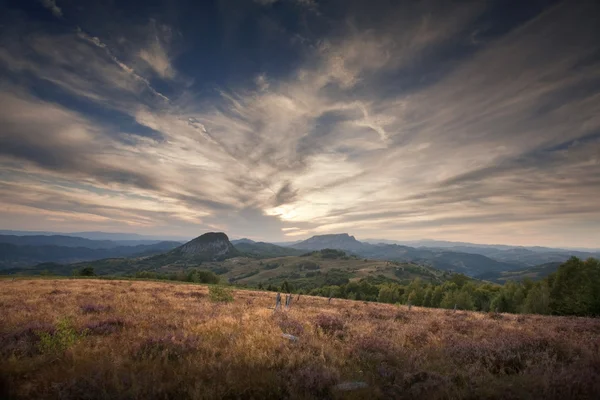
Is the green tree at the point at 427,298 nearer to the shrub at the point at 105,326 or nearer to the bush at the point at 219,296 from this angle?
the bush at the point at 219,296

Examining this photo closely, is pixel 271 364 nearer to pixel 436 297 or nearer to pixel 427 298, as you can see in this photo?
pixel 436 297

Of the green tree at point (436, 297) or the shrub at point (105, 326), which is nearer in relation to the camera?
the shrub at point (105, 326)

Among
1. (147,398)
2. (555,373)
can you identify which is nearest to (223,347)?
(147,398)

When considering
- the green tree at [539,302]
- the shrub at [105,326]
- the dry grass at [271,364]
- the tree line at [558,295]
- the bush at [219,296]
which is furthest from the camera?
the green tree at [539,302]

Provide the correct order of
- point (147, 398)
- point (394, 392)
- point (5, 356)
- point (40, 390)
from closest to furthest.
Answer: point (147, 398)
point (40, 390)
point (394, 392)
point (5, 356)

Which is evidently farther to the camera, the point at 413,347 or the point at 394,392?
Result: the point at 413,347

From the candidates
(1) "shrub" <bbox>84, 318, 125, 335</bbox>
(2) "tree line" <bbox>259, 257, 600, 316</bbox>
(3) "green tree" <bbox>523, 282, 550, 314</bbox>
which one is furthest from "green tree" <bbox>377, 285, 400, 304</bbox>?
(1) "shrub" <bbox>84, 318, 125, 335</bbox>

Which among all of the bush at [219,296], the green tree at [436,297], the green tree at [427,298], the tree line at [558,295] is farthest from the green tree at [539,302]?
the bush at [219,296]

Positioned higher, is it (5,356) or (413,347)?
(5,356)

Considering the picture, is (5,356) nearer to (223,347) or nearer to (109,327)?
(109,327)

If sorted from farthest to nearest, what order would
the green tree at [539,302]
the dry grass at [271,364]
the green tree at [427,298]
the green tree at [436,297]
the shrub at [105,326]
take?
the green tree at [427,298], the green tree at [436,297], the green tree at [539,302], the shrub at [105,326], the dry grass at [271,364]

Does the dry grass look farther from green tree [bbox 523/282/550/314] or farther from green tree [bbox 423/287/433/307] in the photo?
green tree [bbox 423/287/433/307]

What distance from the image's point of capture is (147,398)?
5.56 m

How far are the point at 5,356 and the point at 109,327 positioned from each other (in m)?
3.65
